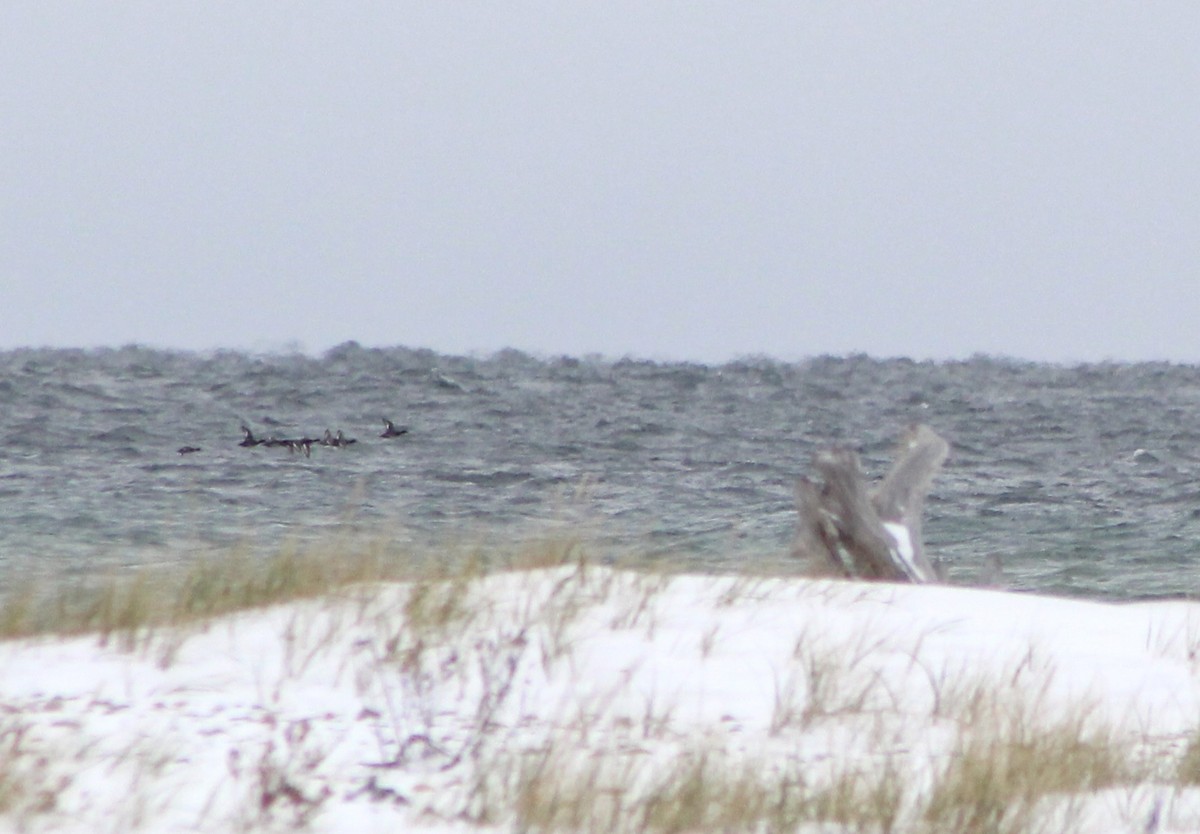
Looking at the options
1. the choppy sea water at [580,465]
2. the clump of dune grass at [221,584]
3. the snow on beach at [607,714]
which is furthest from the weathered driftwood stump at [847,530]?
the clump of dune grass at [221,584]

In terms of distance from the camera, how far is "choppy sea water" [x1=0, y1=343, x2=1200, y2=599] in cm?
1189

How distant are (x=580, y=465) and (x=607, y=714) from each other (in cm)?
1487

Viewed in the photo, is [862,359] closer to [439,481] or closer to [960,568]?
[439,481]

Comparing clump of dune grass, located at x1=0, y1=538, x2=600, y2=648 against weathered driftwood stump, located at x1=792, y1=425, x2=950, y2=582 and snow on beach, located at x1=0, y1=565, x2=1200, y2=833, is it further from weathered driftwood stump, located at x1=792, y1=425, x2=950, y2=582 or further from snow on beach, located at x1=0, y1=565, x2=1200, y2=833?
weathered driftwood stump, located at x1=792, y1=425, x2=950, y2=582

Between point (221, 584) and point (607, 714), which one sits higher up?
point (221, 584)

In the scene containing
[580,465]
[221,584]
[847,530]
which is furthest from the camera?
[580,465]

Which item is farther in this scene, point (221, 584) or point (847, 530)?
point (847, 530)

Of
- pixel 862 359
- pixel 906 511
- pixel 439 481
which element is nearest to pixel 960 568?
pixel 906 511

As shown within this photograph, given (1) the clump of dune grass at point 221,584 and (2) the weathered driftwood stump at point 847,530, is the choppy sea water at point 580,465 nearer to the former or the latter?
(1) the clump of dune grass at point 221,584

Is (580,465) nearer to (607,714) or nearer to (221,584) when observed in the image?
(221,584)

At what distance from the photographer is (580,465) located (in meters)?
19.1

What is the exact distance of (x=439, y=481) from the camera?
17.0 m

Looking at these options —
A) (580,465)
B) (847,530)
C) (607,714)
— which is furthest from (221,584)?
(580,465)

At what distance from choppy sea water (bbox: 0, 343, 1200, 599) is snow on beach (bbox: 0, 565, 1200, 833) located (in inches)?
36.0
